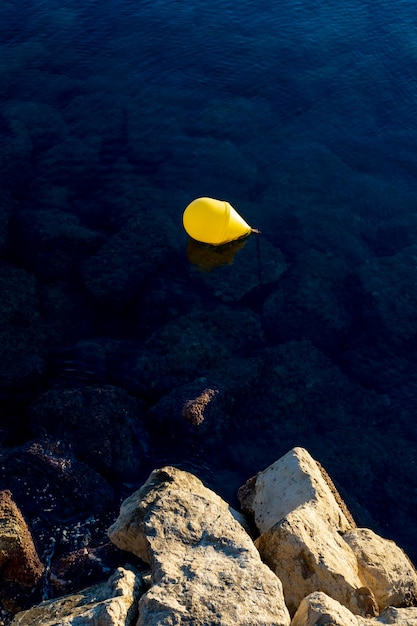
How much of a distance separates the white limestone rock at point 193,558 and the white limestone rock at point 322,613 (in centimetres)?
27

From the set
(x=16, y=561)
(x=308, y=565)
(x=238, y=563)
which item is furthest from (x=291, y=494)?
(x=16, y=561)

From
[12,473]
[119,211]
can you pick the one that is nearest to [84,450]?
[12,473]

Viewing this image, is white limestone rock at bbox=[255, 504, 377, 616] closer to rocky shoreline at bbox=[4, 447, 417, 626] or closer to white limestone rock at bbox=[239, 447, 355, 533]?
rocky shoreline at bbox=[4, 447, 417, 626]

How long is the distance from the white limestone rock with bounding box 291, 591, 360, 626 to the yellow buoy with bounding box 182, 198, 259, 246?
8480mm

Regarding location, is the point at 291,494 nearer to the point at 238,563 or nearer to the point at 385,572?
the point at 385,572

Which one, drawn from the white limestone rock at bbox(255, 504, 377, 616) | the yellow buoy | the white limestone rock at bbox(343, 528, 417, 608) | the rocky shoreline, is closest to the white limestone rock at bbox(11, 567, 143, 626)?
the rocky shoreline

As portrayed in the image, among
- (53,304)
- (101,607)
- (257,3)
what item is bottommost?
(53,304)

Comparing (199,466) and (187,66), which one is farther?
(187,66)

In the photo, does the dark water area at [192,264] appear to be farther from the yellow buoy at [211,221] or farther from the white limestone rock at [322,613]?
the white limestone rock at [322,613]

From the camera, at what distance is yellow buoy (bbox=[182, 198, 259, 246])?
45.1ft

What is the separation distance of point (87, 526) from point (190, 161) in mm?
10506

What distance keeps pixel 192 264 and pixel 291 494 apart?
6553 millimetres

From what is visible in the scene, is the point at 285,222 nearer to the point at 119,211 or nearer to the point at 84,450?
the point at 119,211

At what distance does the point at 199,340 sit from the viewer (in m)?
12.3
